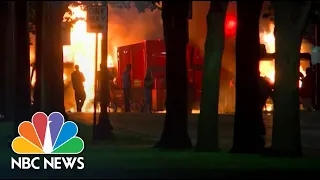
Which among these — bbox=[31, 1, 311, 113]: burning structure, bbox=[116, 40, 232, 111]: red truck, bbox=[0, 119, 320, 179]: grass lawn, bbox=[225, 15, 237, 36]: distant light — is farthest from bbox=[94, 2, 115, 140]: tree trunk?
bbox=[116, 40, 232, 111]: red truck

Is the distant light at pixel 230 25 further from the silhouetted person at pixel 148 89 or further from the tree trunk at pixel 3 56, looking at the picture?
the silhouetted person at pixel 148 89

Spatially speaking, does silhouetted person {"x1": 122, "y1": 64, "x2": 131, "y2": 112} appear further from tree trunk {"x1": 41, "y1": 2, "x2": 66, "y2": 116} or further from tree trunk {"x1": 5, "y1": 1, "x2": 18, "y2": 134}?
tree trunk {"x1": 41, "y1": 2, "x2": 66, "y2": 116}

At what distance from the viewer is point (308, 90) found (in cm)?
3112

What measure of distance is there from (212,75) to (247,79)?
2.48ft

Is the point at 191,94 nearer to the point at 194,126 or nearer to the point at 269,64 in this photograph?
the point at 269,64

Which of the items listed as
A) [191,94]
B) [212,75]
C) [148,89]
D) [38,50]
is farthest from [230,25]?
[191,94]

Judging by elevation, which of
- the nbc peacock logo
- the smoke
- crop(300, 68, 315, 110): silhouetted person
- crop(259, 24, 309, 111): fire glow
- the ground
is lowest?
the ground

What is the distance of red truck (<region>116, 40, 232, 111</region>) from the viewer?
33281mm

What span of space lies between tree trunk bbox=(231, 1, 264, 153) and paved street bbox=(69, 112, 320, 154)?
1946mm

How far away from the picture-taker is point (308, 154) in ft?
51.9

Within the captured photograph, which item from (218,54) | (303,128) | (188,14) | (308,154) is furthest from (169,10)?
(303,128)

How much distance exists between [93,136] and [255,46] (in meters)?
5.57

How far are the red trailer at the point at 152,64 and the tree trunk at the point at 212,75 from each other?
1645cm

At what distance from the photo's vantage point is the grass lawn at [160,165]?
12219 millimetres
